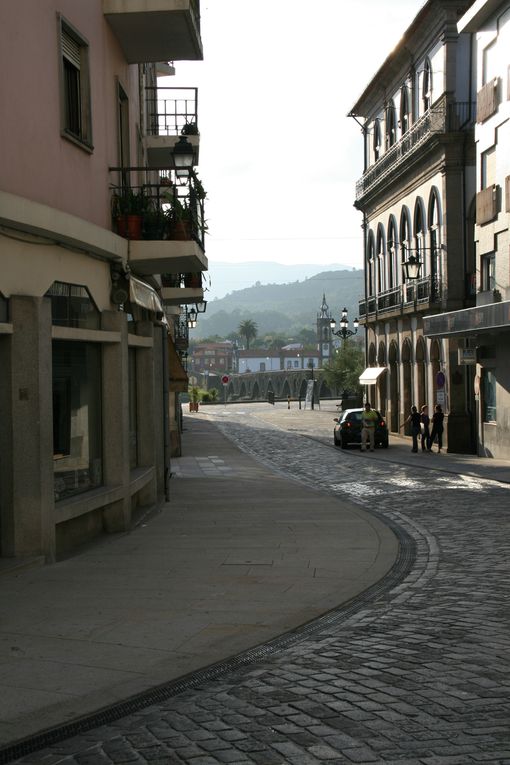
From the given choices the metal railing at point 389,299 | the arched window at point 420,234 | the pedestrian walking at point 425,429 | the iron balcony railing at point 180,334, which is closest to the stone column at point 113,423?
the pedestrian walking at point 425,429

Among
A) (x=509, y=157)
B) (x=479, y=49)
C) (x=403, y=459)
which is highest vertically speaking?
(x=479, y=49)

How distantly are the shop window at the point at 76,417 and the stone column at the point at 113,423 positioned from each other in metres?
0.10

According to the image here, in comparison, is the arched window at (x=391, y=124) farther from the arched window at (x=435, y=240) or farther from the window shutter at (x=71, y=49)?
the window shutter at (x=71, y=49)

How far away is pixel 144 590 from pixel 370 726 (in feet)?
15.0

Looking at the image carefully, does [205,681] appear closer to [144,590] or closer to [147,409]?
[144,590]

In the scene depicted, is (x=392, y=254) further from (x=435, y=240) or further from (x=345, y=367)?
(x=345, y=367)

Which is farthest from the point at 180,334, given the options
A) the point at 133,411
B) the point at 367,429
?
the point at 133,411

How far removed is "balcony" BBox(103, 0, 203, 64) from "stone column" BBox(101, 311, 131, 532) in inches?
167

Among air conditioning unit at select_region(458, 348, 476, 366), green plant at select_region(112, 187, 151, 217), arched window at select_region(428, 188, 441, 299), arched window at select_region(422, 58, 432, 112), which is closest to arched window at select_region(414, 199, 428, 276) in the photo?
arched window at select_region(428, 188, 441, 299)

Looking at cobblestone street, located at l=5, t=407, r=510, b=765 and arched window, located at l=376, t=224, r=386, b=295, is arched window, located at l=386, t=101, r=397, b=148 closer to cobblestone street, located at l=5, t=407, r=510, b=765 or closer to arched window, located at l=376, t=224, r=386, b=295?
arched window, located at l=376, t=224, r=386, b=295

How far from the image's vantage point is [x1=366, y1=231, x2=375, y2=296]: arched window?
50406mm

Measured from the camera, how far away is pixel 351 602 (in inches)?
384

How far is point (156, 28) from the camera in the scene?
15.6 m

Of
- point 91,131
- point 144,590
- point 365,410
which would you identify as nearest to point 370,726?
point 144,590
